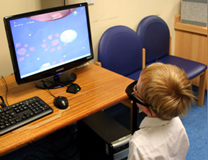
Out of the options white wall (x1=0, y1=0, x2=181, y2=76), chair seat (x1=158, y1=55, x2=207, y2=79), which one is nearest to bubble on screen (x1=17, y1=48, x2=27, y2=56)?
white wall (x1=0, y1=0, x2=181, y2=76)

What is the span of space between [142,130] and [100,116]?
0.73m

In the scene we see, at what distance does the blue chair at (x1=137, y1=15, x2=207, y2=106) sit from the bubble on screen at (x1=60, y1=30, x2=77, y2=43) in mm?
936

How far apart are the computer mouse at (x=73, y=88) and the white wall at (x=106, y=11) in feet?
1.87

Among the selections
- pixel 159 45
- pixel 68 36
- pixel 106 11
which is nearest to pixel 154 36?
pixel 159 45

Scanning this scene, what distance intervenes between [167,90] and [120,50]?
1402 millimetres

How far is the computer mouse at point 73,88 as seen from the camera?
151cm

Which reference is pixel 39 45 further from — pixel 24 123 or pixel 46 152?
pixel 46 152

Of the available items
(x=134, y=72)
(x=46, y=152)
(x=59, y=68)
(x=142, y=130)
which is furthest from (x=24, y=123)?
(x=134, y=72)

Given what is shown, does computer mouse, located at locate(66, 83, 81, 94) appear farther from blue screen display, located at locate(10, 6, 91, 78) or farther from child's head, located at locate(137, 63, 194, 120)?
child's head, located at locate(137, 63, 194, 120)

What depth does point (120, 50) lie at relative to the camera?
7.43 feet

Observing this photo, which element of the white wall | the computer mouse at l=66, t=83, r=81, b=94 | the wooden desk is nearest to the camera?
the wooden desk

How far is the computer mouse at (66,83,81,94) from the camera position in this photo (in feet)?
4.97

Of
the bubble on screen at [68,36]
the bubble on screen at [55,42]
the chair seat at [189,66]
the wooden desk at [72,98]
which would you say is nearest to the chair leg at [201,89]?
the chair seat at [189,66]

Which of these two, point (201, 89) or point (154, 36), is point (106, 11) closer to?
point (154, 36)
